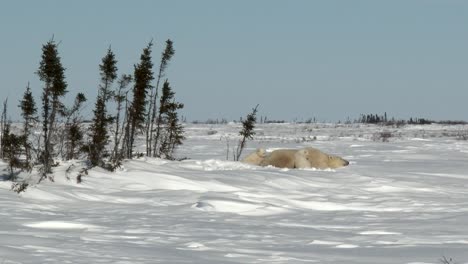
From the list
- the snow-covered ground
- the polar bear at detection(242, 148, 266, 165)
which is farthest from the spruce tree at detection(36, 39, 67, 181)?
the polar bear at detection(242, 148, 266, 165)

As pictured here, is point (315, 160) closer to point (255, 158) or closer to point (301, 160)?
point (301, 160)

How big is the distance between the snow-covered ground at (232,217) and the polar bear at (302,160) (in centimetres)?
234

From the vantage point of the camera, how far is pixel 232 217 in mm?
8367

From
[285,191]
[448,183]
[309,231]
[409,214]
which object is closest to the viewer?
[309,231]

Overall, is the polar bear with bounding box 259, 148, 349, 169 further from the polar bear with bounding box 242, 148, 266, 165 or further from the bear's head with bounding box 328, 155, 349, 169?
the polar bear with bounding box 242, 148, 266, 165

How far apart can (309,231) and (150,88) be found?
1376cm

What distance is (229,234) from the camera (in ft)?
21.9

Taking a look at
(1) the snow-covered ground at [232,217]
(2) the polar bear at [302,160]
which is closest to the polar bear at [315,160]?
(2) the polar bear at [302,160]

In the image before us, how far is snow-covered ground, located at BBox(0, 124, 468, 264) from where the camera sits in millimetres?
5262

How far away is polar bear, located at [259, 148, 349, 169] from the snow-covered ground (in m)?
2.34

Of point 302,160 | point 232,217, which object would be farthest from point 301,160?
point 232,217

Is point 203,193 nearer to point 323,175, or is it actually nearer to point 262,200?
point 262,200

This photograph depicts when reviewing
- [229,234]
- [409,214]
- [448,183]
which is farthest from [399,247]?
[448,183]

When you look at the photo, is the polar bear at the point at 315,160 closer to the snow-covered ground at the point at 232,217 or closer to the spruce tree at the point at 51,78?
the snow-covered ground at the point at 232,217
